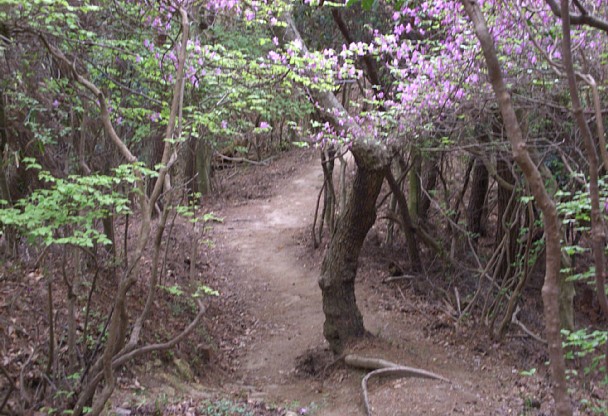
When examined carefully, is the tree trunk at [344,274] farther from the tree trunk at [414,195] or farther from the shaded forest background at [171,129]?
the tree trunk at [414,195]

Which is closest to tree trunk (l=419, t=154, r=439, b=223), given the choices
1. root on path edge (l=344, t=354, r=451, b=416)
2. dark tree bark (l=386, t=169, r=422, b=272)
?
dark tree bark (l=386, t=169, r=422, b=272)

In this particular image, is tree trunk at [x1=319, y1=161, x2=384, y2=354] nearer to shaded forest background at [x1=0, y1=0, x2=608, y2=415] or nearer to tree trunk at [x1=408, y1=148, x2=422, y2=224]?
shaded forest background at [x1=0, y1=0, x2=608, y2=415]

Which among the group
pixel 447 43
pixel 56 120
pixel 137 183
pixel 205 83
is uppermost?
pixel 447 43

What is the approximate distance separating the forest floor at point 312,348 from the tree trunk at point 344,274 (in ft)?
1.03

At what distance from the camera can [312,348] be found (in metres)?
9.12

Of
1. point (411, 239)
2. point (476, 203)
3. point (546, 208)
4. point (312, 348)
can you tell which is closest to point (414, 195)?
point (476, 203)

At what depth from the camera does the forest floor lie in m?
6.57

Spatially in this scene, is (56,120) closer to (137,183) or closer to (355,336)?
(137,183)

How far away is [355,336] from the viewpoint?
823 cm

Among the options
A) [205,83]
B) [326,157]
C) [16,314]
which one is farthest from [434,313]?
[16,314]

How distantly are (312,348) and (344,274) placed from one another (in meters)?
1.59

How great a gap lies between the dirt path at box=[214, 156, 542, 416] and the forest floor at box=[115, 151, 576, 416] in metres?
0.02

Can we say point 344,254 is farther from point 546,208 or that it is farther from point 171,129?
point 546,208

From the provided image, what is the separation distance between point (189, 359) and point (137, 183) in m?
4.04
